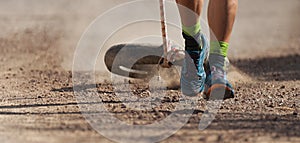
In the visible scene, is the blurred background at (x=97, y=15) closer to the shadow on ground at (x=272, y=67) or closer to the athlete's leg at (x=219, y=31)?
the shadow on ground at (x=272, y=67)

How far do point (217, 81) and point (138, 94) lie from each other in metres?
0.80

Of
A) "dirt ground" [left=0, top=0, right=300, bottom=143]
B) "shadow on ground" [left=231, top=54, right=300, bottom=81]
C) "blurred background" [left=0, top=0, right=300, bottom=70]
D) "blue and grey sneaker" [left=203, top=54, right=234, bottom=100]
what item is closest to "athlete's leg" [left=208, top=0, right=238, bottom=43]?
"blue and grey sneaker" [left=203, top=54, right=234, bottom=100]

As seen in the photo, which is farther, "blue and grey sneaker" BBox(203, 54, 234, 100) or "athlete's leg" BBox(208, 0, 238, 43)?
"athlete's leg" BBox(208, 0, 238, 43)

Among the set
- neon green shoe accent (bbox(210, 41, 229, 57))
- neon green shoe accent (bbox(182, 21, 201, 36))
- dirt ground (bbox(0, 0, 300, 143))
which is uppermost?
neon green shoe accent (bbox(182, 21, 201, 36))

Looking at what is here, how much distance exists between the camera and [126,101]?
475 cm

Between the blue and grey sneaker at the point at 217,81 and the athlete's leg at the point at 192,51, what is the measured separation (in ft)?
0.39

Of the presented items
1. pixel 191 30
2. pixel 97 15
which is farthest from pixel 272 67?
pixel 97 15

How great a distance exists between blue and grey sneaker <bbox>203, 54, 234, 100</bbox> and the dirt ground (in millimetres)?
88

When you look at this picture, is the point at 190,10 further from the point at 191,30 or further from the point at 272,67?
A: the point at 272,67

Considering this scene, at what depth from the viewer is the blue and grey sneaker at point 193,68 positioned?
487 cm

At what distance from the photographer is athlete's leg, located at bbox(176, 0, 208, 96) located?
486cm

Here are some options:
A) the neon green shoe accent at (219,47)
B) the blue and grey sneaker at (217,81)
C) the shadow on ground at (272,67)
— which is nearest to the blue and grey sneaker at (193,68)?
the blue and grey sneaker at (217,81)

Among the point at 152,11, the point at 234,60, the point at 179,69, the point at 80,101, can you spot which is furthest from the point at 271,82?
the point at 152,11

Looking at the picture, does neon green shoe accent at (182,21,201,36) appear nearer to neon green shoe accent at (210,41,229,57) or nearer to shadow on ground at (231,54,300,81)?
neon green shoe accent at (210,41,229,57)
